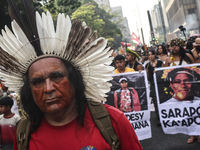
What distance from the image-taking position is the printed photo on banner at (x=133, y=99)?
17.3 ft

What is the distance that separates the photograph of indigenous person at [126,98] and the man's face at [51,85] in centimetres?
342

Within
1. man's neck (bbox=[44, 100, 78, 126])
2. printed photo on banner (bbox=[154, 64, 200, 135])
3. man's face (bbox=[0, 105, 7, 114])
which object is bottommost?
printed photo on banner (bbox=[154, 64, 200, 135])

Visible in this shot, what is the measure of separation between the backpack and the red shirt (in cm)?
4

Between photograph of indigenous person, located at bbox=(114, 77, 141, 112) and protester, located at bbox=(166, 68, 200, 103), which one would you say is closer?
protester, located at bbox=(166, 68, 200, 103)

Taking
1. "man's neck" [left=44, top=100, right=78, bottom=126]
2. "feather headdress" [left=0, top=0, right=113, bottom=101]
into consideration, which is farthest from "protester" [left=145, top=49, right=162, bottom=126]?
"man's neck" [left=44, top=100, right=78, bottom=126]

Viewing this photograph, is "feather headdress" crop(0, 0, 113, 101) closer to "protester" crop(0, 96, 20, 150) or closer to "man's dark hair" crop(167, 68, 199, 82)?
"protester" crop(0, 96, 20, 150)

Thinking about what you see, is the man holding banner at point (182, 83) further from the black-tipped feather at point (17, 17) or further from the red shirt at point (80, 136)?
the black-tipped feather at point (17, 17)

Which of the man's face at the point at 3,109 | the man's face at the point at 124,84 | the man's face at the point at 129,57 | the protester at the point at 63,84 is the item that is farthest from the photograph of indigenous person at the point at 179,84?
the protester at the point at 63,84

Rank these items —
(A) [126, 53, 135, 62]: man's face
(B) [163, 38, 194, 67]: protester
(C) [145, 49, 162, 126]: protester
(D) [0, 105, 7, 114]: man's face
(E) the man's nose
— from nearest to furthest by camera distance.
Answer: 1. (E) the man's nose
2. (D) [0, 105, 7, 114]: man's face
3. (B) [163, 38, 194, 67]: protester
4. (C) [145, 49, 162, 126]: protester
5. (A) [126, 53, 135, 62]: man's face

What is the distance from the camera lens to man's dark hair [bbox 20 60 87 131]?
2092 mm

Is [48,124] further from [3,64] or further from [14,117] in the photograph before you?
[14,117]

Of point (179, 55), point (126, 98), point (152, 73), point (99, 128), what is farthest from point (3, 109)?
point (179, 55)

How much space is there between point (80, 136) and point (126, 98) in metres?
3.56

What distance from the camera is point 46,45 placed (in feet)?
6.73
